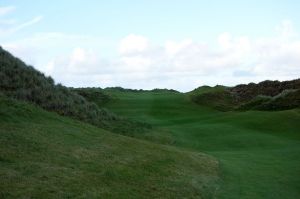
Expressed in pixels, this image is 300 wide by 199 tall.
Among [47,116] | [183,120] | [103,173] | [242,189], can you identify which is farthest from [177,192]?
[183,120]

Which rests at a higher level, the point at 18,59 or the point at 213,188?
the point at 18,59

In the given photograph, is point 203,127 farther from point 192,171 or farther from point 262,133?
point 192,171

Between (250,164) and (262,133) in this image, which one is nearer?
(250,164)

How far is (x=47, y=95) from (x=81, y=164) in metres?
12.5

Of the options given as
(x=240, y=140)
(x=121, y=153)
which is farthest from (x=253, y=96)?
(x=121, y=153)

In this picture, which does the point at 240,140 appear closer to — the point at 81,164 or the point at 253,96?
A: the point at 81,164

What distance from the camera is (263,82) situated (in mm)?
62312

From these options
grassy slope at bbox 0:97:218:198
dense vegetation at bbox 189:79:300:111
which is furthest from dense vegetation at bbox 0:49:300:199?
dense vegetation at bbox 189:79:300:111

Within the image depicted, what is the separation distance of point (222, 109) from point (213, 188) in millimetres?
37267

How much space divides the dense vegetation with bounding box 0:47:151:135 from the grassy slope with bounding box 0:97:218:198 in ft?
14.7

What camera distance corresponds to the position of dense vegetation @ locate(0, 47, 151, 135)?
24438mm

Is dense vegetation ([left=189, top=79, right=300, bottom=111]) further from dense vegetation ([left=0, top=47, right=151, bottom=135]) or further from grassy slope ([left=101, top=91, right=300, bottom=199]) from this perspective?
dense vegetation ([left=0, top=47, right=151, bottom=135])

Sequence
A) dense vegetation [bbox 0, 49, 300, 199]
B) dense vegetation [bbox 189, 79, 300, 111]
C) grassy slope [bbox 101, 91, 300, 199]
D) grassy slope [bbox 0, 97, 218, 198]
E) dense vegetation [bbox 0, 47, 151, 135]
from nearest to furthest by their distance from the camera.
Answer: grassy slope [bbox 0, 97, 218, 198]
dense vegetation [bbox 0, 49, 300, 199]
grassy slope [bbox 101, 91, 300, 199]
dense vegetation [bbox 0, 47, 151, 135]
dense vegetation [bbox 189, 79, 300, 111]

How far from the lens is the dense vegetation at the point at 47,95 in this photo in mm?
24438
